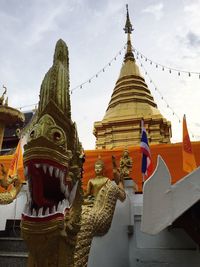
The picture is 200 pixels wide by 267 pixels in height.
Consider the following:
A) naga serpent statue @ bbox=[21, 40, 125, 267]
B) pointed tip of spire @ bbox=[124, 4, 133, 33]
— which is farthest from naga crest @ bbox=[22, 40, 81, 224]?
pointed tip of spire @ bbox=[124, 4, 133, 33]

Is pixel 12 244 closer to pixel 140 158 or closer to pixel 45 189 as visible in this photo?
pixel 45 189

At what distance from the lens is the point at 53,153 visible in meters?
2.19

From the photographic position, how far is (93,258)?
3834mm

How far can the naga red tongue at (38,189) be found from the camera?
7.09 feet

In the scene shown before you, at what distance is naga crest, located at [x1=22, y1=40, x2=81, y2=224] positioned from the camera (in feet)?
7.12

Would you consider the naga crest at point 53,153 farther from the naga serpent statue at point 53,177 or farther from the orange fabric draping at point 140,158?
the orange fabric draping at point 140,158

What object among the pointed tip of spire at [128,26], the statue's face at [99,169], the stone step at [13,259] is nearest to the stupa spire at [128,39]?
the pointed tip of spire at [128,26]

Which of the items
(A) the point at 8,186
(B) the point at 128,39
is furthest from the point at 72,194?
(B) the point at 128,39

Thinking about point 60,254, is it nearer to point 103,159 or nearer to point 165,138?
point 103,159

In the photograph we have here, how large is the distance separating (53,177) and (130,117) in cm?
1113

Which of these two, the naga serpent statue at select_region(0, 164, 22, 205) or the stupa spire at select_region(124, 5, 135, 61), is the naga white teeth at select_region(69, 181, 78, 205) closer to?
the naga serpent statue at select_region(0, 164, 22, 205)

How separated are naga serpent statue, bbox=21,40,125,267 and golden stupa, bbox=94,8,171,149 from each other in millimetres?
9944

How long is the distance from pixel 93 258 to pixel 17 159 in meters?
4.31

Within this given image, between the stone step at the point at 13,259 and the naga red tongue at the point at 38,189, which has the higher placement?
the naga red tongue at the point at 38,189
